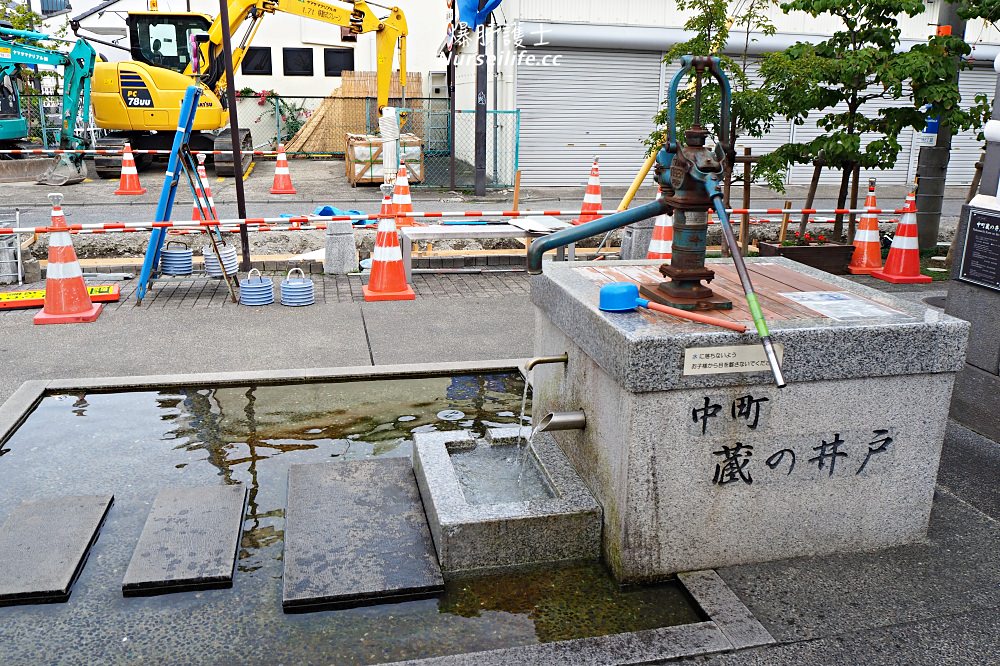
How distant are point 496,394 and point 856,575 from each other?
10.1ft

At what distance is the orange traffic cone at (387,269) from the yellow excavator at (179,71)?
11029 mm

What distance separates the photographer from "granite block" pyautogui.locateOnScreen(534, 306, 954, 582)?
382 centimetres

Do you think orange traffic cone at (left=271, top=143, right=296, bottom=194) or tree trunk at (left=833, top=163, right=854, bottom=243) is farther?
orange traffic cone at (left=271, top=143, right=296, bottom=194)

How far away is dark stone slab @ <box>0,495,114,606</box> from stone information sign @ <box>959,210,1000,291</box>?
221 inches

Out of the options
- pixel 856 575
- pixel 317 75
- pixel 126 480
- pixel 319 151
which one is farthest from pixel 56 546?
pixel 317 75

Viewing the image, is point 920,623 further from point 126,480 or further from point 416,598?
point 126,480

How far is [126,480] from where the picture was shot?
498cm

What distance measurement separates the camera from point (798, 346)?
3768mm

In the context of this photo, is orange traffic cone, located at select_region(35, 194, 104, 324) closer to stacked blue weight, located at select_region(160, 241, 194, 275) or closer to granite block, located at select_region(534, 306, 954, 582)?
stacked blue weight, located at select_region(160, 241, 194, 275)

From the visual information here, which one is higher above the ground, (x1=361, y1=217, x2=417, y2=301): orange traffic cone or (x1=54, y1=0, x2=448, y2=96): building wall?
(x1=54, y1=0, x2=448, y2=96): building wall

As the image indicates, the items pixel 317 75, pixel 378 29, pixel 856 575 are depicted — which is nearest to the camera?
pixel 856 575

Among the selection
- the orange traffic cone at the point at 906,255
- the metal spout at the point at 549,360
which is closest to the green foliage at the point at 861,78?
the orange traffic cone at the point at 906,255

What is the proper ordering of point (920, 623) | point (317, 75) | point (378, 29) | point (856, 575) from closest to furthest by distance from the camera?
point (920, 623)
point (856, 575)
point (378, 29)
point (317, 75)

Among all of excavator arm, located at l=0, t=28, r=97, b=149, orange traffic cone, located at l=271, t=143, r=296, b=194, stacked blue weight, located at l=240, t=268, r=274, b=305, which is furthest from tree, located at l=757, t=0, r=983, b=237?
excavator arm, located at l=0, t=28, r=97, b=149
